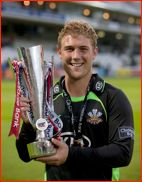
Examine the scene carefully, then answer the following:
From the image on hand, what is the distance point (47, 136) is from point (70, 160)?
183 millimetres

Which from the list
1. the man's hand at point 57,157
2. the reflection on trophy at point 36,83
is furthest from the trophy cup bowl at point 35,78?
the man's hand at point 57,157

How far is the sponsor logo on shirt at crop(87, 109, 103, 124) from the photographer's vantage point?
1.52 metres

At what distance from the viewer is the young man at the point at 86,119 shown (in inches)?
54.4

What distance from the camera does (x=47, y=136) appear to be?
1.28 metres

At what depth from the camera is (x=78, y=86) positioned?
5.21 ft

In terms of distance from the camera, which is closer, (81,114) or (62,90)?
(81,114)

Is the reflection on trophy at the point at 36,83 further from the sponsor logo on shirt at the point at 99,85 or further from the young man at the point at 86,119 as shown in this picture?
the sponsor logo on shirt at the point at 99,85

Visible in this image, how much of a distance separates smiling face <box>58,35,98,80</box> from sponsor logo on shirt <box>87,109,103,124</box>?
243mm

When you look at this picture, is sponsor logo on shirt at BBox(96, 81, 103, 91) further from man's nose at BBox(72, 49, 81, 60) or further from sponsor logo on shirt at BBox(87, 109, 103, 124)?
man's nose at BBox(72, 49, 81, 60)

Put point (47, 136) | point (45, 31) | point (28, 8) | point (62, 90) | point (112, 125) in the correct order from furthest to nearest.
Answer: point (45, 31) < point (28, 8) < point (62, 90) < point (112, 125) < point (47, 136)

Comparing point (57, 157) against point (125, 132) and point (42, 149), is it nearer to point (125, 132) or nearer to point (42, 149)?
point (42, 149)

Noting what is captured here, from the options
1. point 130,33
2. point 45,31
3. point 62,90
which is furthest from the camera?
point 130,33

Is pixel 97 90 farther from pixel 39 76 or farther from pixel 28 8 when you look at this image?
pixel 28 8

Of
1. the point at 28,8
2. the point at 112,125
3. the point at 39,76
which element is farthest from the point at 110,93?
the point at 28,8
